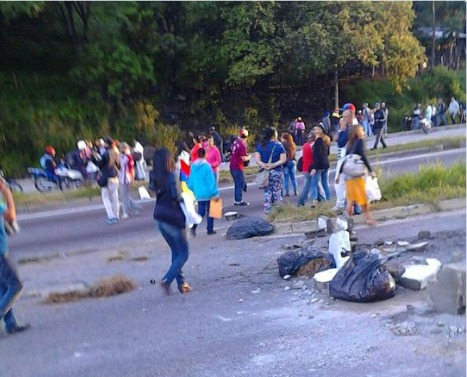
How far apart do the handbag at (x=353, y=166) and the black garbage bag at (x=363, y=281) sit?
1.74 m

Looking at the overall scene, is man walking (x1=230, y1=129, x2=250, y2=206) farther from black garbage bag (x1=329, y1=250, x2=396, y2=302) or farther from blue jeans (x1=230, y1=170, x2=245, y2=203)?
black garbage bag (x1=329, y1=250, x2=396, y2=302)

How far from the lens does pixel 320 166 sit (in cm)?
901

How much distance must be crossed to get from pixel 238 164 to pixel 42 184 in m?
3.99

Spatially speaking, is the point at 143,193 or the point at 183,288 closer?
the point at 183,288

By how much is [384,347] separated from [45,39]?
5.65m

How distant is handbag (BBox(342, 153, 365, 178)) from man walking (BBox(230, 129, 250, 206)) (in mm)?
2092

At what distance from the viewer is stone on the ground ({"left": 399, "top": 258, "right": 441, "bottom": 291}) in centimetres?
529

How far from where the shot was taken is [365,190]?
7.42 meters

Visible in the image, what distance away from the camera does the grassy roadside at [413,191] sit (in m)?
6.36

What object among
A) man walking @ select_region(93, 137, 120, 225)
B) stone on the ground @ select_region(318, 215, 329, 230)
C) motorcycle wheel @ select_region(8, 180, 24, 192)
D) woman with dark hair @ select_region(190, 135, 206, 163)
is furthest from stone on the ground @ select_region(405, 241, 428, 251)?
motorcycle wheel @ select_region(8, 180, 24, 192)

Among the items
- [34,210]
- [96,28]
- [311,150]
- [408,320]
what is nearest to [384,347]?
[408,320]

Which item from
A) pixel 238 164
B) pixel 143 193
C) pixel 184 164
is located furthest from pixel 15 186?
pixel 238 164

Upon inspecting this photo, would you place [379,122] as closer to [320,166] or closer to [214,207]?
[320,166]

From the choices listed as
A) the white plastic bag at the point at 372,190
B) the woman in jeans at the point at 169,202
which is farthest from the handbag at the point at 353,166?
the woman in jeans at the point at 169,202
